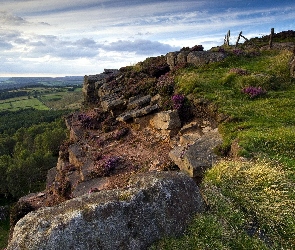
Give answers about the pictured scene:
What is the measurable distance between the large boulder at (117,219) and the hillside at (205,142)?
0.76 ft

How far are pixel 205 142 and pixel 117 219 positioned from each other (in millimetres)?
8131

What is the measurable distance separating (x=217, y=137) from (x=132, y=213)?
8441 millimetres

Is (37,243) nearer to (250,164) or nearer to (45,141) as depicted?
(250,164)

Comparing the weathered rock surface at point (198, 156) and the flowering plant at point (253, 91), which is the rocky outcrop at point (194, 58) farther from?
the weathered rock surface at point (198, 156)

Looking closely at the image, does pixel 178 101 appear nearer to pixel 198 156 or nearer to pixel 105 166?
pixel 105 166

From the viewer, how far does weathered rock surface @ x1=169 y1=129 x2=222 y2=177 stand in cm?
1274

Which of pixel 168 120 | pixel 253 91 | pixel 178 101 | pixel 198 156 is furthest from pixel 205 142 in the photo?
pixel 253 91

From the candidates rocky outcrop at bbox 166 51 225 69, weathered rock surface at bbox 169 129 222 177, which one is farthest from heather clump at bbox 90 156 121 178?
rocky outcrop at bbox 166 51 225 69

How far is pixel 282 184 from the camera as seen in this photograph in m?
9.45

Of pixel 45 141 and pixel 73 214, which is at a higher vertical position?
pixel 73 214

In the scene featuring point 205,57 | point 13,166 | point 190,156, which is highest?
point 205,57

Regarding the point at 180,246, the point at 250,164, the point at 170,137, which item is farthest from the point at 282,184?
the point at 170,137

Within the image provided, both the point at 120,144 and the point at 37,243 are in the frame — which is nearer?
the point at 37,243

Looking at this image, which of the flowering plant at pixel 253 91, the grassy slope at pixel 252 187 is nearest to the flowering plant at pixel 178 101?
the grassy slope at pixel 252 187
